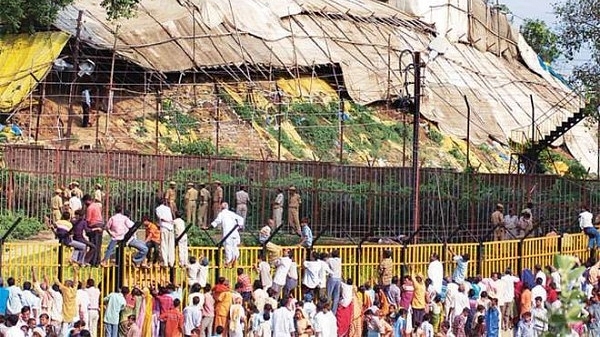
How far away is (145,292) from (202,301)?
2.80 ft

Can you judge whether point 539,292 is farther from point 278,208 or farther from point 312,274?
point 278,208

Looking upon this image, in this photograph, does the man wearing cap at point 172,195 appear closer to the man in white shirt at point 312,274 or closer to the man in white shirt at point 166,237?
the man in white shirt at point 166,237

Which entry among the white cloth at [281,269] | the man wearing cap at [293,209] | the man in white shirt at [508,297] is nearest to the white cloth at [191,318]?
the white cloth at [281,269]

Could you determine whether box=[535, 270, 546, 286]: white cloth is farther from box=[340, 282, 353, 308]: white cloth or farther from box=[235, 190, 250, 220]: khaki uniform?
box=[235, 190, 250, 220]: khaki uniform

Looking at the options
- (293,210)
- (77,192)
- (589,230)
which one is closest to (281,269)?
(77,192)

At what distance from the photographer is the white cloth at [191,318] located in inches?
725

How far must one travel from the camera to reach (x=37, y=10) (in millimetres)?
31859

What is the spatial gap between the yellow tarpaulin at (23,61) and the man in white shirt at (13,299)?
49.3ft

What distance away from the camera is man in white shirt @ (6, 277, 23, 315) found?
57.1 ft

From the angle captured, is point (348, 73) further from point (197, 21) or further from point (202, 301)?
point (202, 301)

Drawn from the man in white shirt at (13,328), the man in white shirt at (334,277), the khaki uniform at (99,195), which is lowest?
the man in white shirt at (13,328)

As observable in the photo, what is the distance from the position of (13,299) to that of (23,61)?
1658cm

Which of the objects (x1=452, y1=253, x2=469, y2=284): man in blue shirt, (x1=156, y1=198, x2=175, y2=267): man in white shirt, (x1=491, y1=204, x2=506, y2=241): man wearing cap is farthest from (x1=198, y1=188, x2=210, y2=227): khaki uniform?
(x1=156, y1=198, x2=175, y2=267): man in white shirt

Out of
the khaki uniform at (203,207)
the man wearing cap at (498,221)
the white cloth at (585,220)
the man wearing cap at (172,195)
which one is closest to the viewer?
the white cloth at (585,220)
